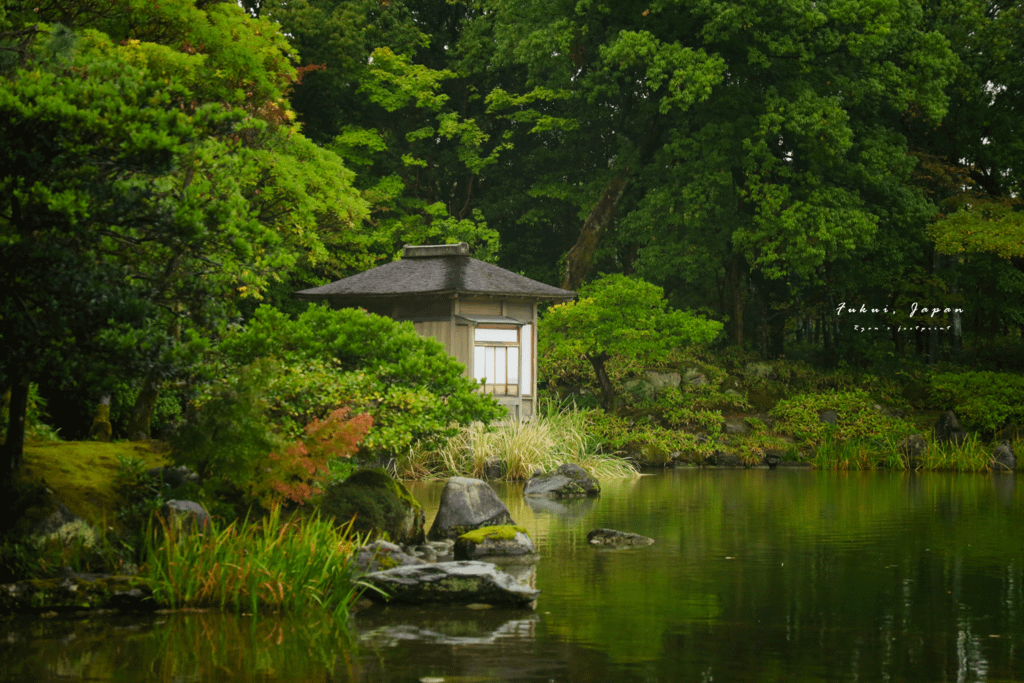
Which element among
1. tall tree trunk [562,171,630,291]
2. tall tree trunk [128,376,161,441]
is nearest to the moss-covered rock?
tall tree trunk [128,376,161,441]

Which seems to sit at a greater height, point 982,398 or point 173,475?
point 982,398

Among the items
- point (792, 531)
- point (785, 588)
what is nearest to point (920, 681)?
point (785, 588)

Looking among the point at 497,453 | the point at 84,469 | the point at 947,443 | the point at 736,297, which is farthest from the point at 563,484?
the point at 736,297

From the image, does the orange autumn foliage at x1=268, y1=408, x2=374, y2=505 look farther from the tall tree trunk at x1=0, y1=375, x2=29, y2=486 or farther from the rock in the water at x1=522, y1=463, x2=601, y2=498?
→ the rock in the water at x1=522, y1=463, x2=601, y2=498

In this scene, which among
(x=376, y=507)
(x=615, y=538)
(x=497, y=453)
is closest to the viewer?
(x=376, y=507)

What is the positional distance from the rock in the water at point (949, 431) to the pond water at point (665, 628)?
1324cm

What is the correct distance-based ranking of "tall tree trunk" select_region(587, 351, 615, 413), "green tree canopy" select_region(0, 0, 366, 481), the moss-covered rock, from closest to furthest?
the moss-covered rock
"green tree canopy" select_region(0, 0, 366, 481)
"tall tree trunk" select_region(587, 351, 615, 413)

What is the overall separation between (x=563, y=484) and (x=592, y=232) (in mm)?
15218

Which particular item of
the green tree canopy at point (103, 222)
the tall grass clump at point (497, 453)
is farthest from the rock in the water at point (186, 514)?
the tall grass clump at point (497, 453)

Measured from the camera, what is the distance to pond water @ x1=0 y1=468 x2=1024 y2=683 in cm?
705

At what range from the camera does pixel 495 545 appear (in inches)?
468

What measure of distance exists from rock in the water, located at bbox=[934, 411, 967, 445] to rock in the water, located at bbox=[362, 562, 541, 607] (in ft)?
65.4

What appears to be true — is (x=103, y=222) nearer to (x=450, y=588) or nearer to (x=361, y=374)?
(x=450, y=588)

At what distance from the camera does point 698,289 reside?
123ft
